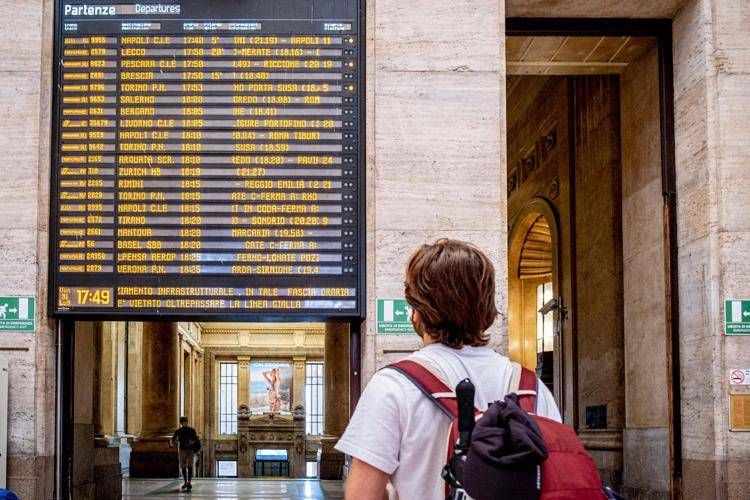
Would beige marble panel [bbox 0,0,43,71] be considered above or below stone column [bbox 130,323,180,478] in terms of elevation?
above

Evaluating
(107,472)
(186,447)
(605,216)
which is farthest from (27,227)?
(186,447)

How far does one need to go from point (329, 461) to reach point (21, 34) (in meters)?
14.2

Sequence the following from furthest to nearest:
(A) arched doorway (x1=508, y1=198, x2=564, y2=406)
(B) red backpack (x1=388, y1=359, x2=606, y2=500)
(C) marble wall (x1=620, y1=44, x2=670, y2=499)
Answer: (A) arched doorway (x1=508, y1=198, x2=564, y2=406) < (C) marble wall (x1=620, y1=44, x2=670, y2=499) < (B) red backpack (x1=388, y1=359, x2=606, y2=500)

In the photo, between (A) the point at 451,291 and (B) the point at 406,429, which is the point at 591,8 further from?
(B) the point at 406,429

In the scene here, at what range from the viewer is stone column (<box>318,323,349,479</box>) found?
21453mm

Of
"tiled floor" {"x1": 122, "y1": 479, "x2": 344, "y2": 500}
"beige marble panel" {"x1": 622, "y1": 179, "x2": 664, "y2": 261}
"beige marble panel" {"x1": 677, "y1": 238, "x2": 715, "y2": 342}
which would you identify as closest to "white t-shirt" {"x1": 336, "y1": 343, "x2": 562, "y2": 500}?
"beige marble panel" {"x1": 677, "y1": 238, "x2": 715, "y2": 342}

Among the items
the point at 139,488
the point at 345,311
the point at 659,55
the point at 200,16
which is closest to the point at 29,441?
the point at 345,311

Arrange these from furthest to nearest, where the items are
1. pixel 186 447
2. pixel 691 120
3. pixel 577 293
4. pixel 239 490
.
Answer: pixel 186 447
pixel 239 490
pixel 577 293
pixel 691 120

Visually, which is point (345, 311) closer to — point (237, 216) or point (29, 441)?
point (237, 216)

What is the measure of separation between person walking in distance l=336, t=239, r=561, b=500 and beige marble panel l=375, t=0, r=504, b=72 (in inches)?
246

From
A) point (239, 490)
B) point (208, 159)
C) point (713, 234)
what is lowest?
point (239, 490)

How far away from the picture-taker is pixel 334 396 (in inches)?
866

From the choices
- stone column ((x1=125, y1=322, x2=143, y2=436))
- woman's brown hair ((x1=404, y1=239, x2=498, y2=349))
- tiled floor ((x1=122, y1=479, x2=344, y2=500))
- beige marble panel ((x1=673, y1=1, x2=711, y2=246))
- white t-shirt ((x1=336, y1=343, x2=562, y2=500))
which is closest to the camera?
white t-shirt ((x1=336, y1=343, x2=562, y2=500))

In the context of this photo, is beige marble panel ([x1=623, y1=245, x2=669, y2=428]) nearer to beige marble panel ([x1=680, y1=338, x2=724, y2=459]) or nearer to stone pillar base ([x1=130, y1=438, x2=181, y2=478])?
beige marble panel ([x1=680, y1=338, x2=724, y2=459])
